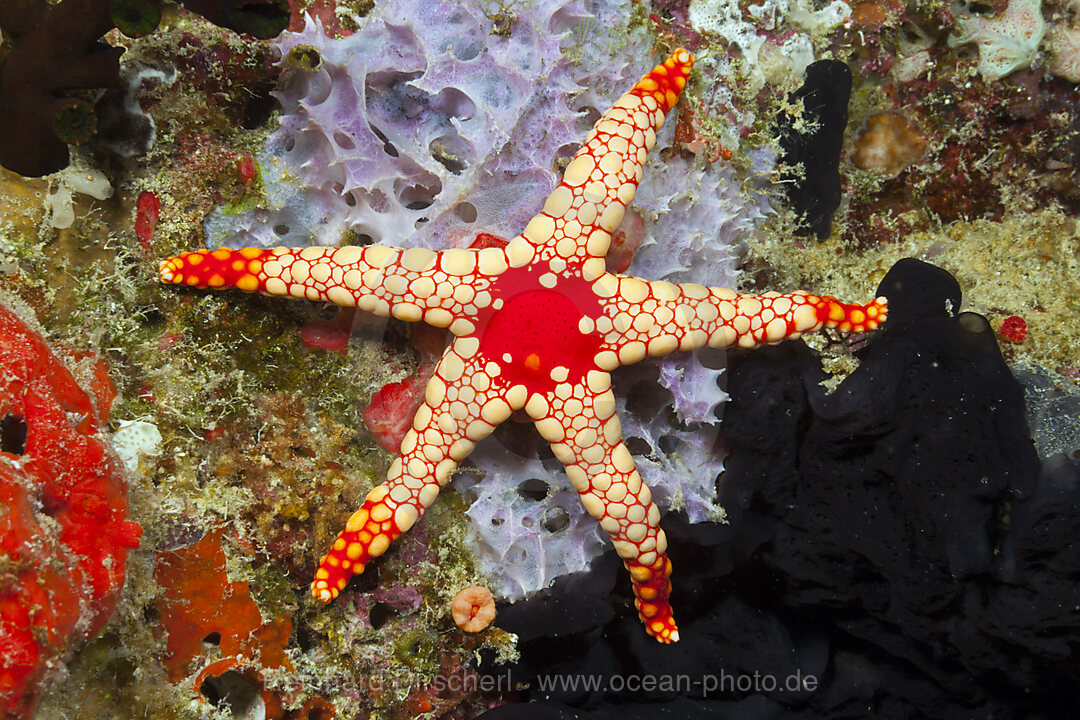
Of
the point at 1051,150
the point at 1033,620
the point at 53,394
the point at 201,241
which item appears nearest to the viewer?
the point at 53,394

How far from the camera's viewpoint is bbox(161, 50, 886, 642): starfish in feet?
11.1

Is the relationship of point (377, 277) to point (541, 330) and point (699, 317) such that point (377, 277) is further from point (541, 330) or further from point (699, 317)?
point (699, 317)

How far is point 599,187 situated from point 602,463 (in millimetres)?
1452

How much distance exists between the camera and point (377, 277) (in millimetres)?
3369

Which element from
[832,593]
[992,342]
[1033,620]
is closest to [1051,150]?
[992,342]

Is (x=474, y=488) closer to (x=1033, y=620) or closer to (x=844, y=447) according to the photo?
(x=844, y=447)

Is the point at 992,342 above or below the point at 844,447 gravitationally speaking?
above

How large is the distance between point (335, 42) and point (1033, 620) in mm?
4853

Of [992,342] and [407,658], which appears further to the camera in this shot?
[407,658]

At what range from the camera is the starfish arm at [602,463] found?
3391mm

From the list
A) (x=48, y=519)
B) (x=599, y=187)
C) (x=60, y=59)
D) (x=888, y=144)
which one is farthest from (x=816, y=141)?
(x=48, y=519)

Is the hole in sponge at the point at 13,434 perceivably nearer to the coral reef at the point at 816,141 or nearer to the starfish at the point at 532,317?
the starfish at the point at 532,317

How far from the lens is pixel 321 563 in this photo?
3.47 meters

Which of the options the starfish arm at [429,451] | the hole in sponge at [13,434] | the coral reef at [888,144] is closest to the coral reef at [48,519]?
the hole in sponge at [13,434]
